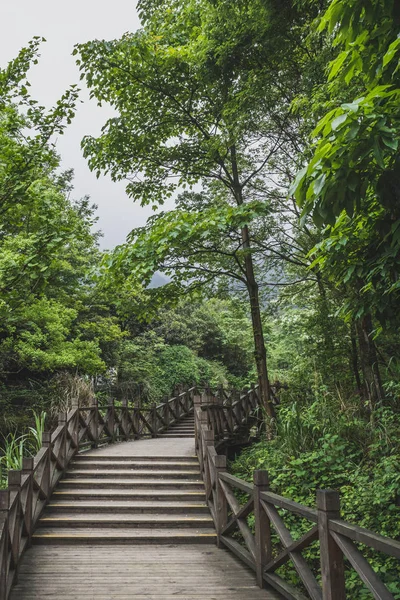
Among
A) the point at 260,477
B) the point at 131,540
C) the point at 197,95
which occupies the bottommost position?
the point at 131,540

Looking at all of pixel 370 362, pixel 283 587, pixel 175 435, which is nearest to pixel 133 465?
pixel 370 362

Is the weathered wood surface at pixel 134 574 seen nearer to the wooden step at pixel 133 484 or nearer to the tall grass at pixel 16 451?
the tall grass at pixel 16 451

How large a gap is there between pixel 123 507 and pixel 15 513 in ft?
9.10

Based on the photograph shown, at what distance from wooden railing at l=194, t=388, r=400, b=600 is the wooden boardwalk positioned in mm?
255

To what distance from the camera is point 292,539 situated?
439 centimetres

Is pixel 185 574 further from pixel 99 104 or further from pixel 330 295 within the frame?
pixel 99 104

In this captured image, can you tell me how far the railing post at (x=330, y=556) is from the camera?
3.48 m

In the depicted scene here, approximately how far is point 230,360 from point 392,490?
21.0m

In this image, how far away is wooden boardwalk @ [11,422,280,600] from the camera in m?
4.90

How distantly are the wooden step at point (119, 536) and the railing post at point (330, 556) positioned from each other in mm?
3550

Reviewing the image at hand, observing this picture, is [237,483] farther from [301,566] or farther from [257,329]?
[257,329]

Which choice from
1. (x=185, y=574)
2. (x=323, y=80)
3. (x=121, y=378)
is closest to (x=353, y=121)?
(x=185, y=574)

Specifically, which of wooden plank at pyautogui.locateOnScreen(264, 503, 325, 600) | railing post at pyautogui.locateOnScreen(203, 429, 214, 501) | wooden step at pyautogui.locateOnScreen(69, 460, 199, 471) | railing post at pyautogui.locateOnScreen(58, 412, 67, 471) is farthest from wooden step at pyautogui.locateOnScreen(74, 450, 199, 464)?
wooden plank at pyautogui.locateOnScreen(264, 503, 325, 600)

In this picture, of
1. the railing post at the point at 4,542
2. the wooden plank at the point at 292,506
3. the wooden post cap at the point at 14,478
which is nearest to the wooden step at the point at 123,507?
the wooden post cap at the point at 14,478
